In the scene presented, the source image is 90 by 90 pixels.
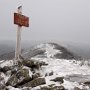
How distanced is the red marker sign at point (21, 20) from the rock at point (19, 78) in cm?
446

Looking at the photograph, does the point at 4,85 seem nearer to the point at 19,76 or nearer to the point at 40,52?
the point at 19,76

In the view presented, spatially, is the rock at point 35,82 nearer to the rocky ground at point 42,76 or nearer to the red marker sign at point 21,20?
the rocky ground at point 42,76

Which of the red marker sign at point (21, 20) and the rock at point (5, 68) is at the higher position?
the red marker sign at point (21, 20)

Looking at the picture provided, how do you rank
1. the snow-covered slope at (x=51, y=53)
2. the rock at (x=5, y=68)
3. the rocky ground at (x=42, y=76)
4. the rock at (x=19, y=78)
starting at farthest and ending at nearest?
the snow-covered slope at (x=51, y=53), the rock at (x=5, y=68), the rock at (x=19, y=78), the rocky ground at (x=42, y=76)

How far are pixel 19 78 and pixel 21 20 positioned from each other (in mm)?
5530

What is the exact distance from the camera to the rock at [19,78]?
55.4 ft

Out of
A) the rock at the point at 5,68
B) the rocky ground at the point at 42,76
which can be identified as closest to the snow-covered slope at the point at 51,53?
the rocky ground at the point at 42,76

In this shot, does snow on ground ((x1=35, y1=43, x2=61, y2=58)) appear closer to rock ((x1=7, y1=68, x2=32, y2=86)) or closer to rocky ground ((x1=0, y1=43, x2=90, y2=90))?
rocky ground ((x1=0, y1=43, x2=90, y2=90))

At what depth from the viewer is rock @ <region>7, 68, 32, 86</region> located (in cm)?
1688

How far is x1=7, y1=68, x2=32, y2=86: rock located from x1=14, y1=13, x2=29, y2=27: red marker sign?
4.46 meters

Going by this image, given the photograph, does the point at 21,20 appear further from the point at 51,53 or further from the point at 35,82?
the point at 51,53

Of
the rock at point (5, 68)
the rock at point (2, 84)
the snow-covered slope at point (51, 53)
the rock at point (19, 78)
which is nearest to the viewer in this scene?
the rock at point (2, 84)

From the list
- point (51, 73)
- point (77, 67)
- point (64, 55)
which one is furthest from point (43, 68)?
point (64, 55)

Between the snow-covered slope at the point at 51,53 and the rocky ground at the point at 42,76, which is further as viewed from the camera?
the snow-covered slope at the point at 51,53
